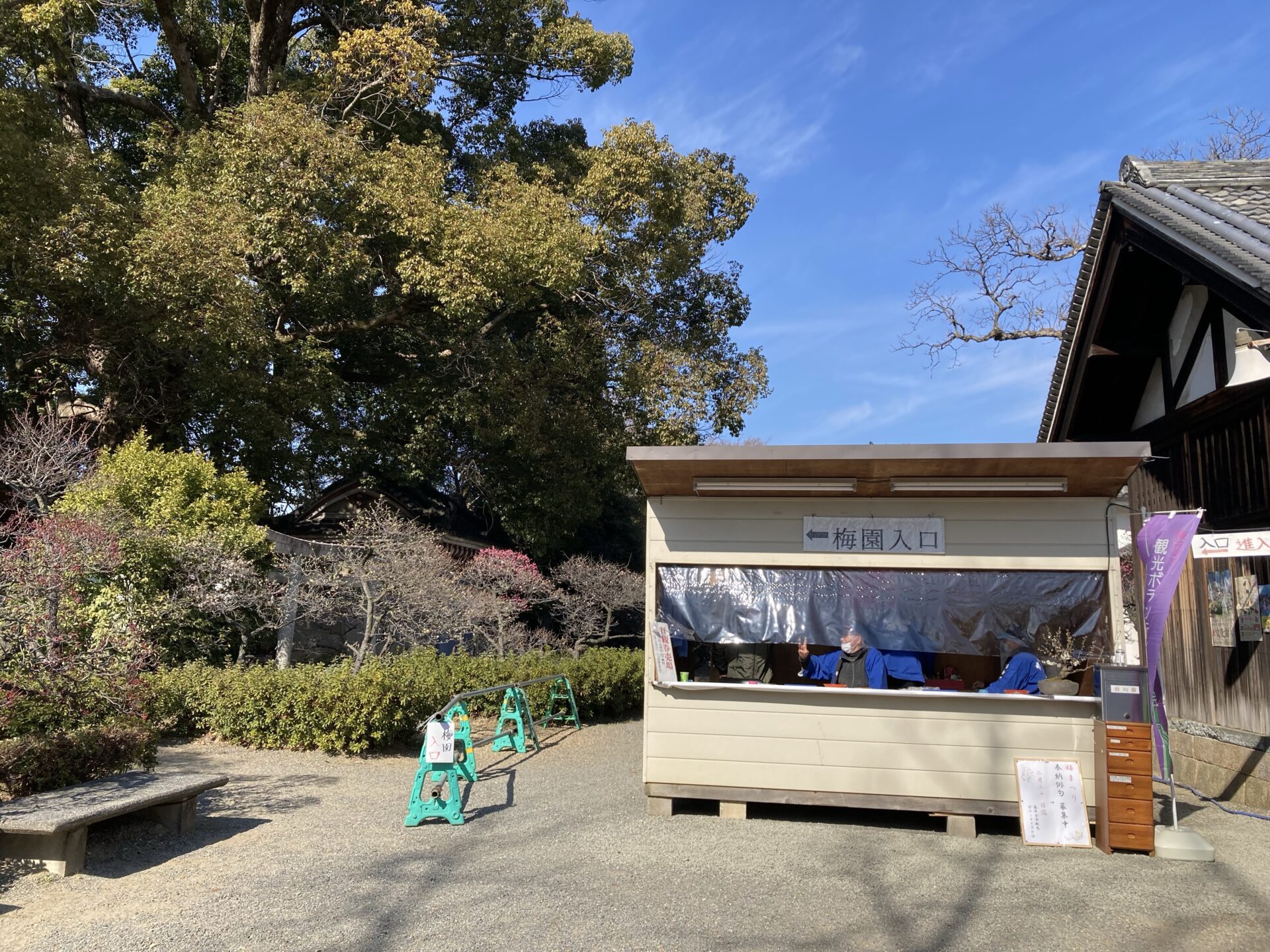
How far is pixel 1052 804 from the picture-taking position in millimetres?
6691

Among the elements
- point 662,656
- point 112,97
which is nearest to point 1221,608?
point 662,656

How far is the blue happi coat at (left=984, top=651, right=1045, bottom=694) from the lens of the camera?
24.1ft

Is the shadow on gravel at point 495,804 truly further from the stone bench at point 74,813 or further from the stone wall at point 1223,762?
the stone wall at point 1223,762

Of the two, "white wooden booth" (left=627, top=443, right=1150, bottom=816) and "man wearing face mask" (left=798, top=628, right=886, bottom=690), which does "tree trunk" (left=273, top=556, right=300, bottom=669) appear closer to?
"white wooden booth" (left=627, top=443, right=1150, bottom=816)

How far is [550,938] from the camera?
15.0 feet

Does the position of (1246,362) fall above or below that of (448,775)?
above

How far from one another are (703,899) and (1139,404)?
7.90 meters

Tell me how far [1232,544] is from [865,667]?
2.89 metres

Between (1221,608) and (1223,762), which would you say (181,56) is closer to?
(1221,608)

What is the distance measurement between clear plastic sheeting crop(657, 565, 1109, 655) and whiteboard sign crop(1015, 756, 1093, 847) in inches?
45.2

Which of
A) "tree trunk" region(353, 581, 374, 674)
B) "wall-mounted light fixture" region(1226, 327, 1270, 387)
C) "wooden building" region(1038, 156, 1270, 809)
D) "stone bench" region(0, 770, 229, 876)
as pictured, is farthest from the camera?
"tree trunk" region(353, 581, 374, 674)

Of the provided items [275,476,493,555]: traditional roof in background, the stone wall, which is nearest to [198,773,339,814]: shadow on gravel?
the stone wall

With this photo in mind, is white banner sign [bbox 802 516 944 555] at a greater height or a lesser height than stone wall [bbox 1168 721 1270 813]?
greater

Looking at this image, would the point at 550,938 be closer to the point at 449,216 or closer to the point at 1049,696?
the point at 1049,696
